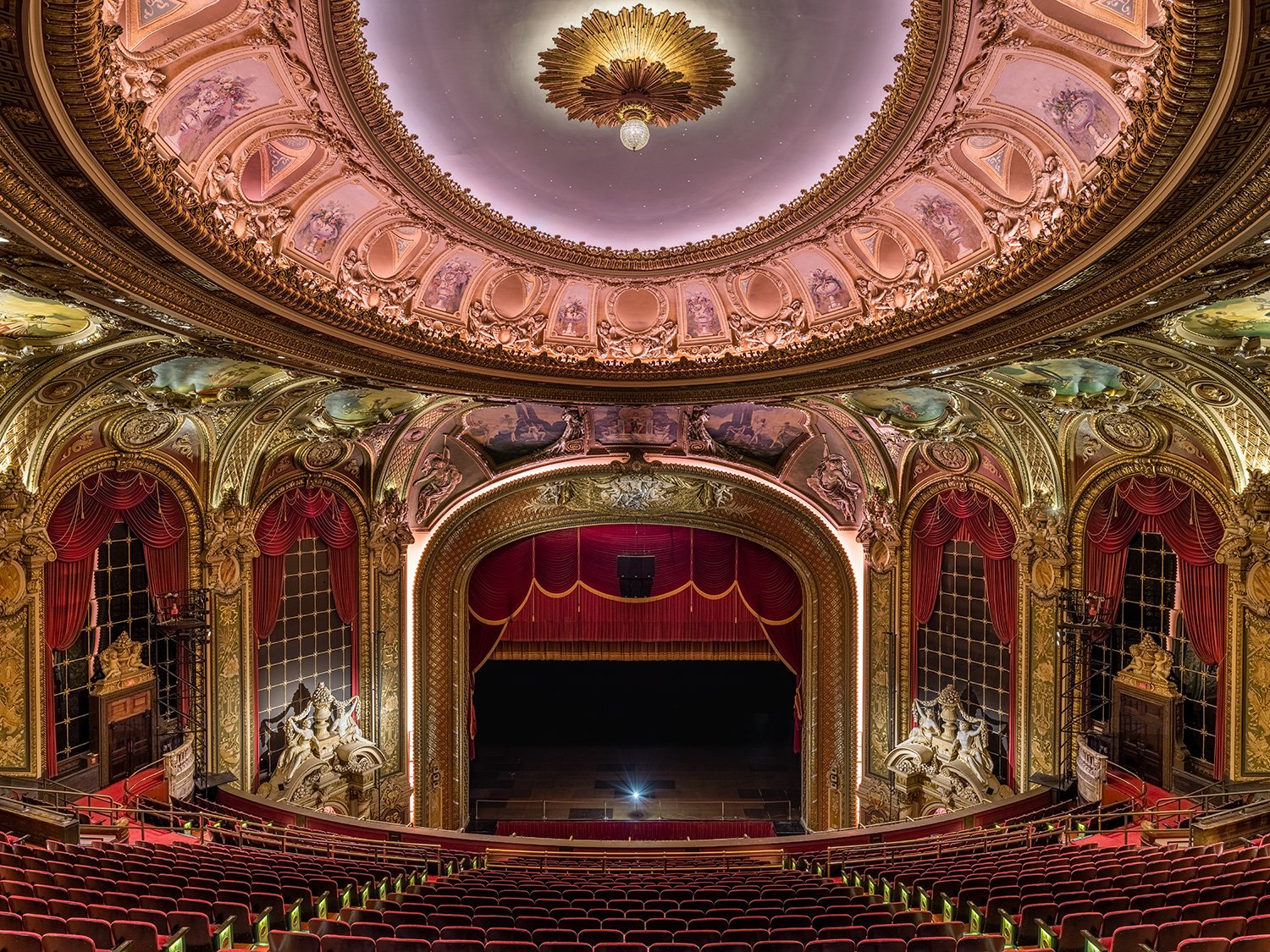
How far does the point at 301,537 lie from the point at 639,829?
344 inches

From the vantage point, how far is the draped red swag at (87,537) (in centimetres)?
1073

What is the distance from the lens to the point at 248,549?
13094mm

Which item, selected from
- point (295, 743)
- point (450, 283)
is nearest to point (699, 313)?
point (450, 283)

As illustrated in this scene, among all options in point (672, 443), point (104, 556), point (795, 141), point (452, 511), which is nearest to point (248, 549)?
point (104, 556)

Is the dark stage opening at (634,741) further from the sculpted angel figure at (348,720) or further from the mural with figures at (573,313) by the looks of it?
the mural with figures at (573,313)

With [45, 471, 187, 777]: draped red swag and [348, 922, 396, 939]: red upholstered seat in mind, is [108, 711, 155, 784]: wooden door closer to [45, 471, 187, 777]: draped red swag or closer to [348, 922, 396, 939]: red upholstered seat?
[45, 471, 187, 777]: draped red swag

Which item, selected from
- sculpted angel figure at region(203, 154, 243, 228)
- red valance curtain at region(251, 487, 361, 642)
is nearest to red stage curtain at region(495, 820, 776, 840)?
red valance curtain at region(251, 487, 361, 642)

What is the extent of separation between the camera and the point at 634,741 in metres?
20.1

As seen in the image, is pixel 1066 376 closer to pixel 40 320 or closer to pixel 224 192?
pixel 224 192

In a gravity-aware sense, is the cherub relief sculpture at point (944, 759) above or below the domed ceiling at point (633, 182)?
below

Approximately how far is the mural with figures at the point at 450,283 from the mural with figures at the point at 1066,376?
6.70 m

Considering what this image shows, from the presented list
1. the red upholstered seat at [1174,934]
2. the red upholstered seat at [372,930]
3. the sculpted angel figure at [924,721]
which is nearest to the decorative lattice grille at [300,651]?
the red upholstered seat at [372,930]

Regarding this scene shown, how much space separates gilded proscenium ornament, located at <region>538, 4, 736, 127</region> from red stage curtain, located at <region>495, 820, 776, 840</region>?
13.6 m

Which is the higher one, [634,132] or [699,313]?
[634,132]
